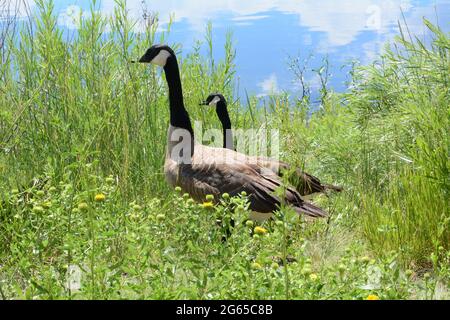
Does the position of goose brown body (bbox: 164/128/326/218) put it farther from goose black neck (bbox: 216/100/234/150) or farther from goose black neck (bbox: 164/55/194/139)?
goose black neck (bbox: 216/100/234/150)

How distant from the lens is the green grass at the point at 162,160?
3.37 metres

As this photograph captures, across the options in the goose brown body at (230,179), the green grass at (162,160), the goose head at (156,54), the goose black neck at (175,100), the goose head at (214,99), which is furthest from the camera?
the goose head at (214,99)

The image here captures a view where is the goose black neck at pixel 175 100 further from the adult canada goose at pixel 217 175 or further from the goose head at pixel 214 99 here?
the goose head at pixel 214 99

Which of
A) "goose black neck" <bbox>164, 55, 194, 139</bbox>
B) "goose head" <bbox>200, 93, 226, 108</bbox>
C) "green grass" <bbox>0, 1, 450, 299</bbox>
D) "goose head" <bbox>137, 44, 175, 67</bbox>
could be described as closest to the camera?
"green grass" <bbox>0, 1, 450, 299</bbox>

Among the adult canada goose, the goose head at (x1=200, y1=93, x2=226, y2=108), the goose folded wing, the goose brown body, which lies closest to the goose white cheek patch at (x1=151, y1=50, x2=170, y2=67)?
the adult canada goose

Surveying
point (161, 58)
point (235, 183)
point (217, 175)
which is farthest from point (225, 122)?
point (235, 183)

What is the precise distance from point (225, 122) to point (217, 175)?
5.19 ft

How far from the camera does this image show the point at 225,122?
6.63 metres

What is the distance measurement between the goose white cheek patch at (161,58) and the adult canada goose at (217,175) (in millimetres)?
509

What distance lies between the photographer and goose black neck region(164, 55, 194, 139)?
577 cm

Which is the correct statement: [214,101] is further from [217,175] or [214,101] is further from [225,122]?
[217,175]

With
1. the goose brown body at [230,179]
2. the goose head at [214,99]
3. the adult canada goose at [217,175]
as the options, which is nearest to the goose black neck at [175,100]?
the adult canada goose at [217,175]

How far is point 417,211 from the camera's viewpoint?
4.70m
